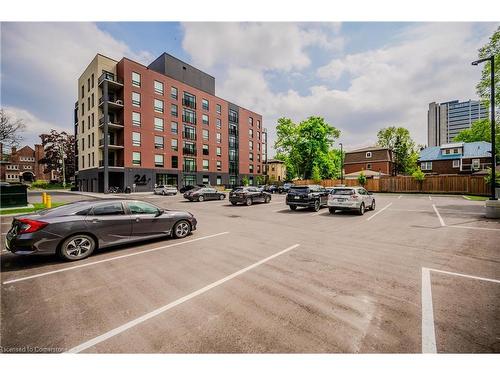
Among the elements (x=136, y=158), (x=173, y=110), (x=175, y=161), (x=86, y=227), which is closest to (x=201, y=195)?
(x=86, y=227)

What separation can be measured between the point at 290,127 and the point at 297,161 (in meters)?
7.19

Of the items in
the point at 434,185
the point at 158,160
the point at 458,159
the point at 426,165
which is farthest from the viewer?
the point at 426,165

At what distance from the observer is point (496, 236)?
754 centimetres

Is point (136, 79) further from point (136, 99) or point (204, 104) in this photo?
point (204, 104)

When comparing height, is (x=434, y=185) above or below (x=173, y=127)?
below

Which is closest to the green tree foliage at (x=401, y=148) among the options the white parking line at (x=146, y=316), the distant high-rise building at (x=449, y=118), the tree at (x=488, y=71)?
the tree at (x=488, y=71)

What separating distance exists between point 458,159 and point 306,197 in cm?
4534

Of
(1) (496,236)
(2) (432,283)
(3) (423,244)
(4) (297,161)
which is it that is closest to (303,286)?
(2) (432,283)

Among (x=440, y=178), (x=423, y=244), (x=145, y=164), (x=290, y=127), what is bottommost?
(x=423, y=244)

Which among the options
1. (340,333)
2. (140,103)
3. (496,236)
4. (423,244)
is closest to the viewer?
(340,333)

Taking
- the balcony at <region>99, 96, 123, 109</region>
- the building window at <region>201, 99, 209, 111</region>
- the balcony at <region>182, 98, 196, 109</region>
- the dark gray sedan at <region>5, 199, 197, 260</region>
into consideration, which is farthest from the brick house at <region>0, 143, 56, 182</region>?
the dark gray sedan at <region>5, 199, 197, 260</region>

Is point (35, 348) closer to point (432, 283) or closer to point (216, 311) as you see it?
point (216, 311)

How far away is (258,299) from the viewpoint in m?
3.54

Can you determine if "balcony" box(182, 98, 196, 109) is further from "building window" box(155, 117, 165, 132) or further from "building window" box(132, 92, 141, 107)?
"building window" box(132, 92, 141, 107)
